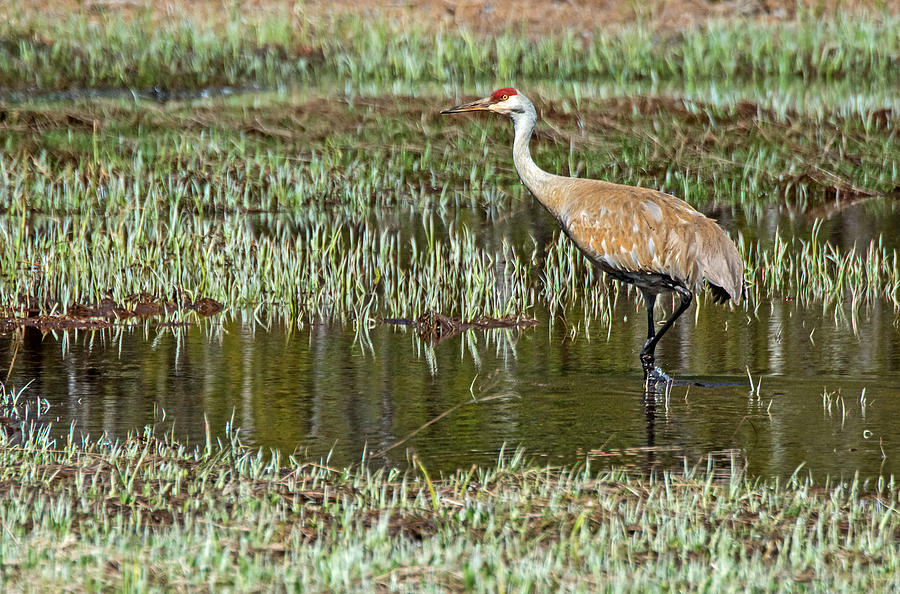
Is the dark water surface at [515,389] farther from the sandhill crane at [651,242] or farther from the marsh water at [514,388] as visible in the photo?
the sandhill crane at [651,242]

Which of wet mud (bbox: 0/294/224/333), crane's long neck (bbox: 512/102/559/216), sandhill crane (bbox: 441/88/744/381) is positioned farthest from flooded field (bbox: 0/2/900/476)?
crane's long neck (bbox: 512/102/559/216)

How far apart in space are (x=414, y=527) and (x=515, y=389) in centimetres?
290

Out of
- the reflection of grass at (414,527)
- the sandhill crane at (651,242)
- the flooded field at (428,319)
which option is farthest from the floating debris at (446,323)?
the reflection of grass at (414,527)

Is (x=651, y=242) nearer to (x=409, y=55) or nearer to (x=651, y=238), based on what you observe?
(x=651, y=238)

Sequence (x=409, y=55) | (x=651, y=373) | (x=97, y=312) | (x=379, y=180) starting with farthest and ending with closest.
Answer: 1. (x=409, y=55)
2. (x=379, y=180)
3. (x=97, y=312)
4. (x=651, y=373)

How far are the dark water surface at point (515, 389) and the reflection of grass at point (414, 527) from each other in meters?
0.57

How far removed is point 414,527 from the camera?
15.7 ft

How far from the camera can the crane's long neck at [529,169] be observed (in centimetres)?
893

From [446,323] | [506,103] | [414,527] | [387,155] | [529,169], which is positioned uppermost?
[387,155]

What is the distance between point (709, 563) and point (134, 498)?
205 centimetres

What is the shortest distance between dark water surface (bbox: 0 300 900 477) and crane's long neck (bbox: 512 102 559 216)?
933mm

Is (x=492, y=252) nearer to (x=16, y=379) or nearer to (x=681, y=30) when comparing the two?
(x=16, y=379)

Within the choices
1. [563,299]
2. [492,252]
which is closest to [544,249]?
[492,252]

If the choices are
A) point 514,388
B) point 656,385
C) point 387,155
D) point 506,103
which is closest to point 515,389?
point 514,388
